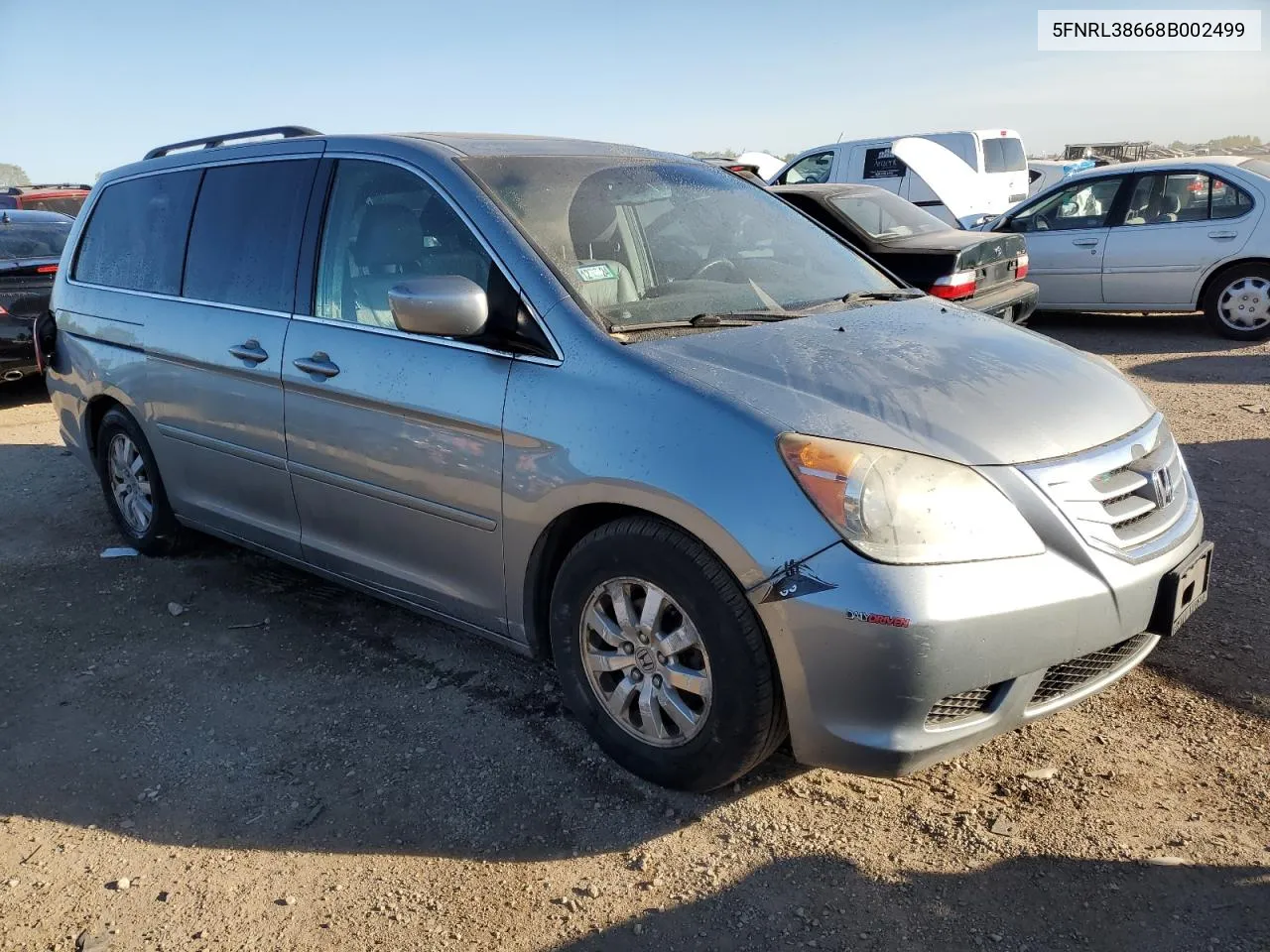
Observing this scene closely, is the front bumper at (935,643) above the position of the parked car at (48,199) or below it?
below

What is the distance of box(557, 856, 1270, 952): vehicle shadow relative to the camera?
7.66 feet

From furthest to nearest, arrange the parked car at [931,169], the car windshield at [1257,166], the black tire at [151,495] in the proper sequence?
the parked car at [931,169] → the car windshield at [1257,166] → the black tire at [151,495]

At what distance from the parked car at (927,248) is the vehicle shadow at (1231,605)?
2392 mm

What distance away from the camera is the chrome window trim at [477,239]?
3.04m

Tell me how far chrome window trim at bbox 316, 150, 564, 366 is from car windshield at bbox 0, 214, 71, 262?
6600 mm

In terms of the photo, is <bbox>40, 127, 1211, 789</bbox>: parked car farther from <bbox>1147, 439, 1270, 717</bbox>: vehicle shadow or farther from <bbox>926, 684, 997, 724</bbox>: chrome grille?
<bbox>1147, 439, 1270, 717</bbox>: vehicle shadow

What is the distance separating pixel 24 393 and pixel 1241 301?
11.3m

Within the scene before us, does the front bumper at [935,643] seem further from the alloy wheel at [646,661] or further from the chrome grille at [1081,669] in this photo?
the alloy wheel at [646,661]

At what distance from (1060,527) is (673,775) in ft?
4.06

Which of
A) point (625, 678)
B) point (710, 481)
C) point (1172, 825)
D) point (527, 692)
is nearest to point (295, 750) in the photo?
point (527, 692)

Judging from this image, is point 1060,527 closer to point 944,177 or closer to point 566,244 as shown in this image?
point 566,244

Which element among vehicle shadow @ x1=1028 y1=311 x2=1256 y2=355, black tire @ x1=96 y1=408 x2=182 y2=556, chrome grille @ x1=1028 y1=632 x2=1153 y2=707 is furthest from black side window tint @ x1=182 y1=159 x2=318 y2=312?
vehicle shadow @ x1=1028 y1=311 x2=1256 y2=355

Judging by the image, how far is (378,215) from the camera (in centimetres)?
367

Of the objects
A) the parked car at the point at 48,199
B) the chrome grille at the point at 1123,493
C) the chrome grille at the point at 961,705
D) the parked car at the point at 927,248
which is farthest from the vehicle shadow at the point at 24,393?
the chrome grille at the point at 1123,493
